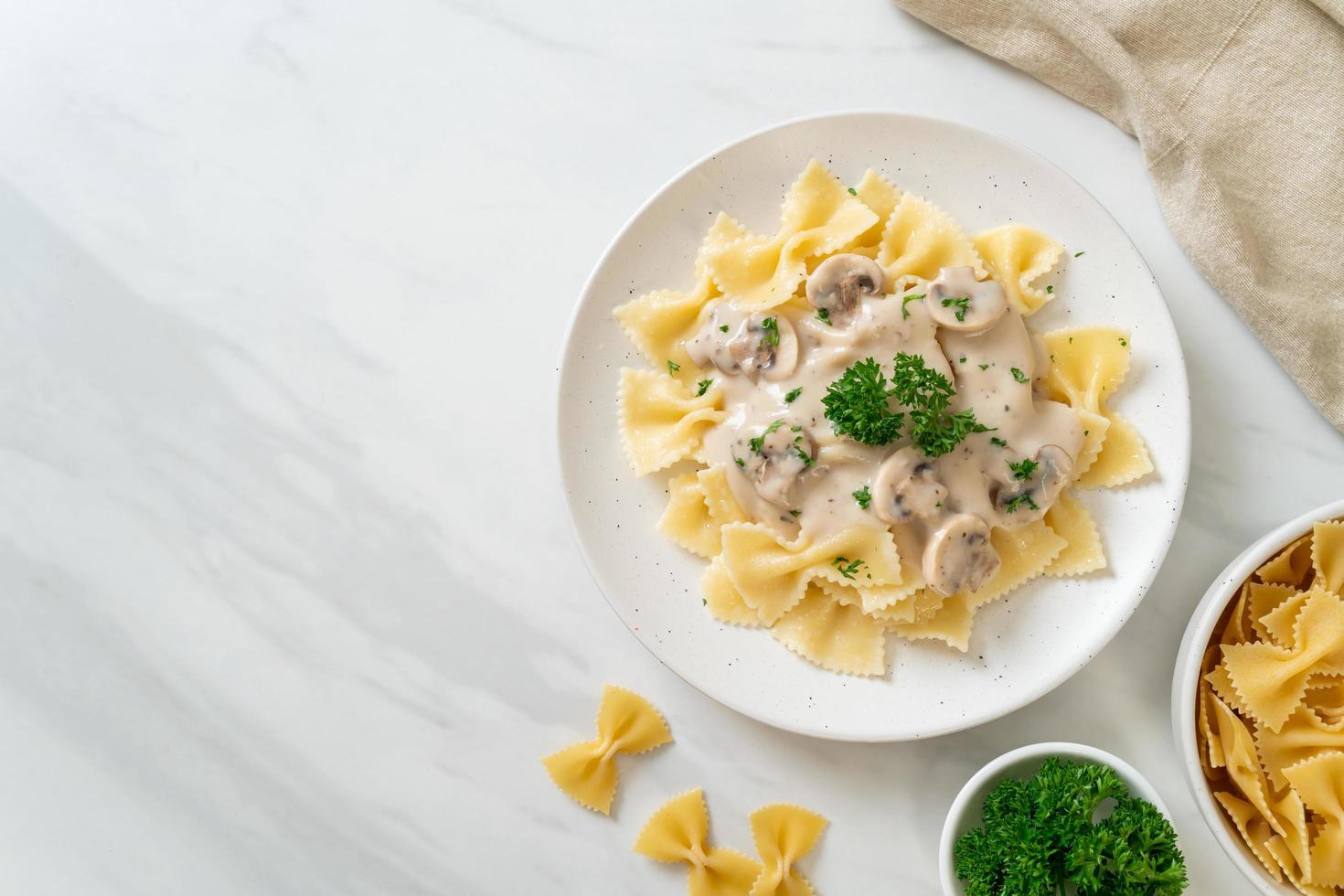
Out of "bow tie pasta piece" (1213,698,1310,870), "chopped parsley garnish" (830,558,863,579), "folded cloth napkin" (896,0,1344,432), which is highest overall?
"folded cloth napkin" (896,0,1344,432)

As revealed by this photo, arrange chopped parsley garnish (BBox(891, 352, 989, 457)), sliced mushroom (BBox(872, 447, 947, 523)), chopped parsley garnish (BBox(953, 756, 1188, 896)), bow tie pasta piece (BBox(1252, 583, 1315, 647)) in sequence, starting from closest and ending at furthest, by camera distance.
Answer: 1. chopped parsley garnish (BBox(953, 756, 1188, 896))
2. chopped parsley garnish (BBox(891, 352, 989, 457))
3. sliced mushroom (BBox(872, 447, 947, 523))
4. bow tie pasta piece (BBox(1252, 583, 1315, 647))

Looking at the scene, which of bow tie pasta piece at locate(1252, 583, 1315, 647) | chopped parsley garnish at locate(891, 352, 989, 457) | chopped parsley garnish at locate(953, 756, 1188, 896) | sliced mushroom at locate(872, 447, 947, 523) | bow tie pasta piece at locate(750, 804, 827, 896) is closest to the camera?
chopped parsley garnish at locate(953, 756, 1188, 896)

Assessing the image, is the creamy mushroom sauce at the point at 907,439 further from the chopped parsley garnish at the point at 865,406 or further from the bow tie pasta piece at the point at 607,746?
the bow tie pasta piece at the point at 607,746

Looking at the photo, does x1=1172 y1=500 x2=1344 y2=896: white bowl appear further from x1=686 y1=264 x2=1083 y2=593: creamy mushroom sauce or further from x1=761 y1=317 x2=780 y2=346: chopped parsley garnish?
x1=761 y1=317 x2=780 y2=346: chopped parsley garnish

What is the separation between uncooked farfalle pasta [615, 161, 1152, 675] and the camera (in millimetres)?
3555

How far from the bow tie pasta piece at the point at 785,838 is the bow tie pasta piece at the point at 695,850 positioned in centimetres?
8

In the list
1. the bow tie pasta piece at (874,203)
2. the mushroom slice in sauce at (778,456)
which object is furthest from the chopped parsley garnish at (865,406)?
the bow tie pasta piece at (874,203)

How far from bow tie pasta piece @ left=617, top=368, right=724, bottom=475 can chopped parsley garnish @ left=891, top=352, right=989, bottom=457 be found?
676mm

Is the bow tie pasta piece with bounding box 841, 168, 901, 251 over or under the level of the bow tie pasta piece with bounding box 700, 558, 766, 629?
over

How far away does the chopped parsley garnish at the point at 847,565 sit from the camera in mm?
3635

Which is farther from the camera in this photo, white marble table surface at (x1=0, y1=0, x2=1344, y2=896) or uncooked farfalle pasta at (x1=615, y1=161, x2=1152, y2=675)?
white marble table surface at (x1=0, y1=0, x2=1344, y2=896)

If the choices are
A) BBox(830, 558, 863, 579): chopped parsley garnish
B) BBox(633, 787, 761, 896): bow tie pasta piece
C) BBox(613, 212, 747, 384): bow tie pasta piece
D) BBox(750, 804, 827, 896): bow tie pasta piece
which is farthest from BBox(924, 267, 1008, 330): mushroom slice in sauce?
BBox(633, 787, 761, 896): bow tie pasta piece

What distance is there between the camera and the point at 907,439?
3551mm

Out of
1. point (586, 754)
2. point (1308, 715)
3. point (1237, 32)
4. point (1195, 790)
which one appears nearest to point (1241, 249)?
point (1237, 32)
